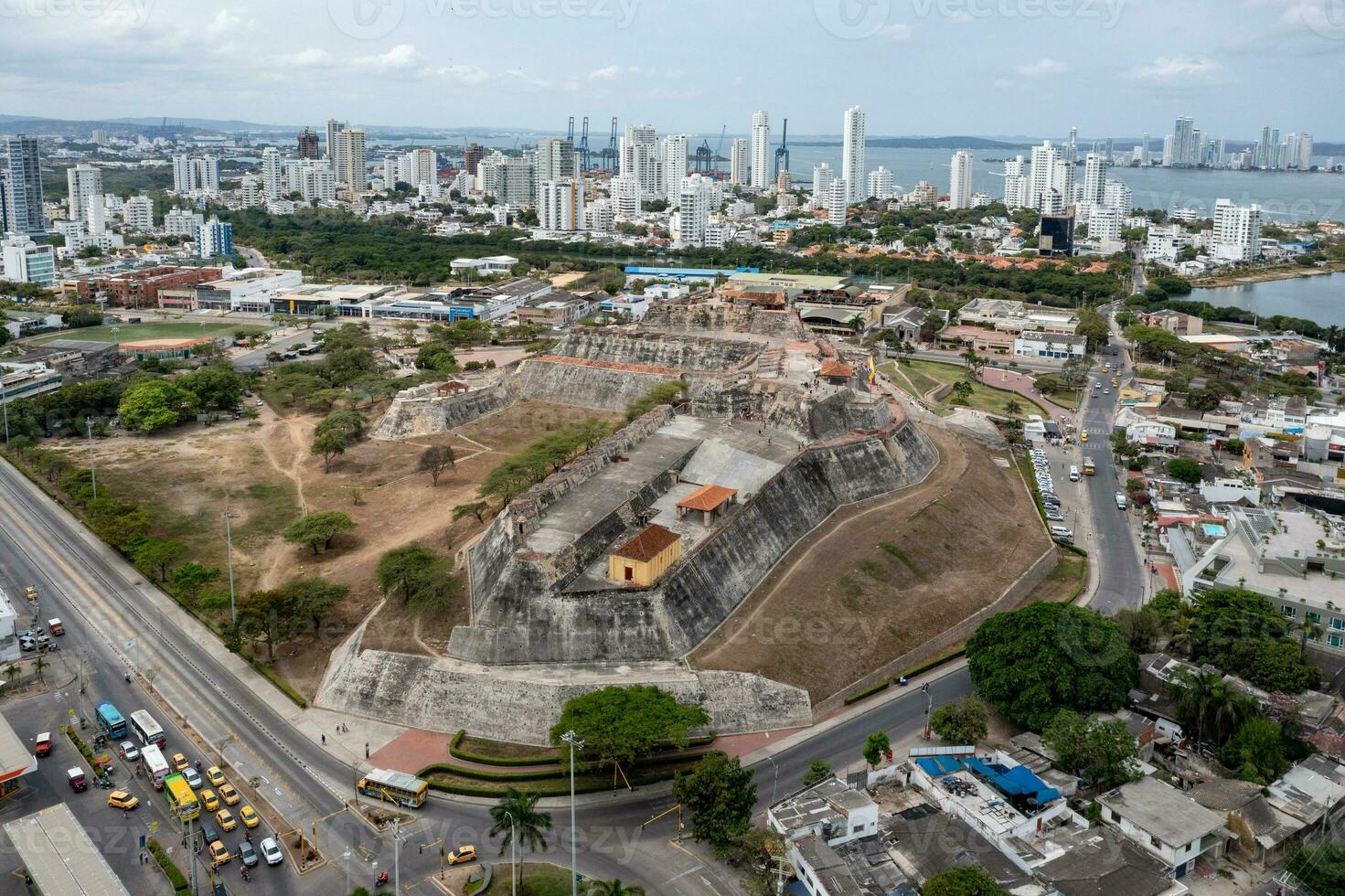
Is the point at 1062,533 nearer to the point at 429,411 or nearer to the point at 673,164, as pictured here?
the point at 429,411

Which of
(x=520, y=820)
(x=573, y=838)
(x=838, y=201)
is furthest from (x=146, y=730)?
(x=838, y=201)

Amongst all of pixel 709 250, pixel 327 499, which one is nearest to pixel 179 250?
pixel 709 250

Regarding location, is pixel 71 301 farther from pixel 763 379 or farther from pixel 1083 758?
pixel 1083 758

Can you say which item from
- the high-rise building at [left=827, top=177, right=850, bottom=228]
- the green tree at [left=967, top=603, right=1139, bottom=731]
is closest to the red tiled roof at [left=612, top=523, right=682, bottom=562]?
the green tree at [left=967, top=603, right=1139, bottom=731]

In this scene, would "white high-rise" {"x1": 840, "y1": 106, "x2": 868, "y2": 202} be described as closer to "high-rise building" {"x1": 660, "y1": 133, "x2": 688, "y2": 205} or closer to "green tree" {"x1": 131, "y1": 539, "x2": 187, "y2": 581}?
"high-rise building" {"x1": 660, "y1": 133, "x2": 688, "y2": 205}

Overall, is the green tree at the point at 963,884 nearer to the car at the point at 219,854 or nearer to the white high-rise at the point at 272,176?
the car at the point at 219,854
